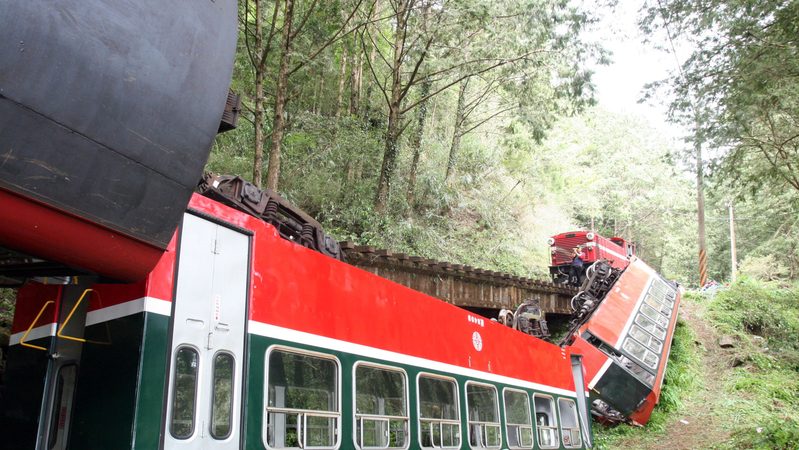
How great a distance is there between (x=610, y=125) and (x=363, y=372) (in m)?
53.7

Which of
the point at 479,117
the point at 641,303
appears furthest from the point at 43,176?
the point at 479,117

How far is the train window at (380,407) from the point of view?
5.37 meters

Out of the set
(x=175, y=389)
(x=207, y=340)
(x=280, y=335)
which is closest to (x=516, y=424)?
(x=280, y=335)

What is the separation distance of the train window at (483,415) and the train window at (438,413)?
1.06ft

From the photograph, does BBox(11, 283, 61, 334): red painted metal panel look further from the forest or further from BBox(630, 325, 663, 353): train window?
BBox(630, 325, 663, 353): train window

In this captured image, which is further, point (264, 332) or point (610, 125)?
point (610, 125)

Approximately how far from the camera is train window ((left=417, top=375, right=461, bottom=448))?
20.9 feet

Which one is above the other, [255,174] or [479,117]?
[479,117]

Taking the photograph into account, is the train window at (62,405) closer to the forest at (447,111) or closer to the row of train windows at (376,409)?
the row of train windows at (376,409)

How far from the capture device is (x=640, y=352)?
16891 mm

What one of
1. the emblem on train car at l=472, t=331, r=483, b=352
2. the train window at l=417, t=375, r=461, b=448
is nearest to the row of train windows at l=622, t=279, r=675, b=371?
the emblem on train car at l=472, t=331, r=483, b=352

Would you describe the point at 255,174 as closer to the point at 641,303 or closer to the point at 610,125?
the point at 641,303

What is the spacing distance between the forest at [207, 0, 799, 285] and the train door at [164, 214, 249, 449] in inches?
309

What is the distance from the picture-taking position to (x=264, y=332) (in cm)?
444
